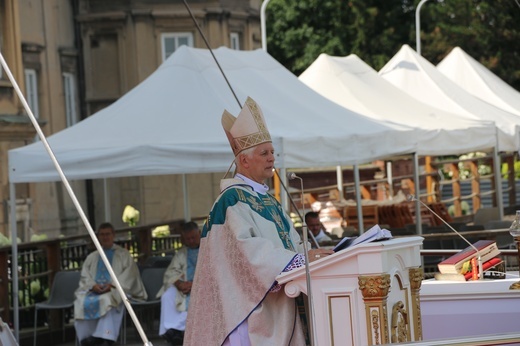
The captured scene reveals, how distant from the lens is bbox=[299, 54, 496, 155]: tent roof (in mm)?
19281

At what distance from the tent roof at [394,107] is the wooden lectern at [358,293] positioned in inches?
446

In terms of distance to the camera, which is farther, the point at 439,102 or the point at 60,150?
the point at 439,102

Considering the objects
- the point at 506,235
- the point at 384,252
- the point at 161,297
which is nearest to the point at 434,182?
the point at 506,235

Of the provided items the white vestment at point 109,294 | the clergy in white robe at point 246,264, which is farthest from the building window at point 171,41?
the clergy in white robe at point 246,264

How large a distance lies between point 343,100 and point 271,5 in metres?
36.3

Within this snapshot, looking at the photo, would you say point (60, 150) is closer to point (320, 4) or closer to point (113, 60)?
point (113, 60)

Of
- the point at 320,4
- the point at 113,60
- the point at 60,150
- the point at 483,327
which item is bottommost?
the point at 483,327

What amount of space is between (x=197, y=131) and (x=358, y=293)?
7215 mm

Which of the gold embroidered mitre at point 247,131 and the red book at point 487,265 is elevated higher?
the gold embroidered mitre at point 247,131

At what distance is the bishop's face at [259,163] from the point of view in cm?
771

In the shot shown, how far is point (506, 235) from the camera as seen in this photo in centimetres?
1630

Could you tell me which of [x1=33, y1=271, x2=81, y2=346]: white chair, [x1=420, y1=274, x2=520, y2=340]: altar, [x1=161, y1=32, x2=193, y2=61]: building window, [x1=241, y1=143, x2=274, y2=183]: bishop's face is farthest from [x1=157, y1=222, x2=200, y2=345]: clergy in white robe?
[x1=161, y1=32, x2=193, y2=61]: building window

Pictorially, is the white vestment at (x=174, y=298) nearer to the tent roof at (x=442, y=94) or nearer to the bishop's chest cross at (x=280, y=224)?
the bishop's chest cross at (x=280, y=224)

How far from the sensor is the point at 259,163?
7707 millimetres
